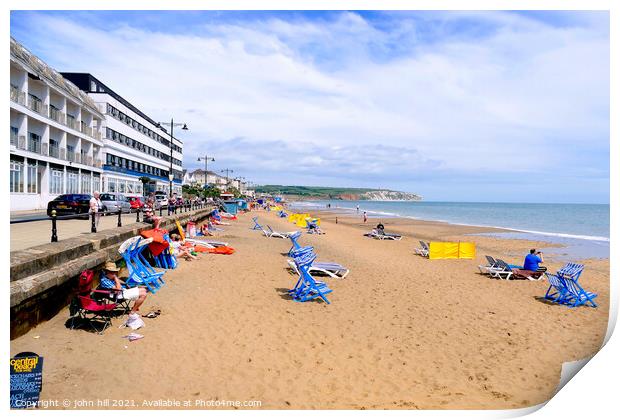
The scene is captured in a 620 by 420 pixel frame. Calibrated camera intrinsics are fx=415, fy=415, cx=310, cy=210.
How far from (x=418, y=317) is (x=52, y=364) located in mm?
6255

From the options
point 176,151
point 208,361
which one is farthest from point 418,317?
point 176,151

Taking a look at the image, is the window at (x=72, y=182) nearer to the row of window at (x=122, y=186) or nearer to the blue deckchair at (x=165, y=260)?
the row of window at (x=122, y=186)

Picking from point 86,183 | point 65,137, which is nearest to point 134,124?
point 86,183

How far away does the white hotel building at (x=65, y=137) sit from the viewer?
25703 millimetres

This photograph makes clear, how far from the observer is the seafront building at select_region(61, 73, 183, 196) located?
45281 mm

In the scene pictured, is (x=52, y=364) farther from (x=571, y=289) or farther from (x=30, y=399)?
(x=571, y=289)

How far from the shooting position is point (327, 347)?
6578 millimetres

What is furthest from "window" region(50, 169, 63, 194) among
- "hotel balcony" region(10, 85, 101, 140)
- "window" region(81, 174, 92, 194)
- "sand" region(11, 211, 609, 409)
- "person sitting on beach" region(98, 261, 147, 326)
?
"person sitting on beach" region(98, 261, 147, 326)

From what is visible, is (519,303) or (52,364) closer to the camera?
(52,364)

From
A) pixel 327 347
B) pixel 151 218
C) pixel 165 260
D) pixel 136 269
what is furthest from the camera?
pixel 151 218

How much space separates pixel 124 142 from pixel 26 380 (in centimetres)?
5153

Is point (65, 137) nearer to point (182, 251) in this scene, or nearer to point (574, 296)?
point (182, 251)

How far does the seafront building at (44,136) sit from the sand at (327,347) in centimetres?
2107

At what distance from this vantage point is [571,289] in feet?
33.2
